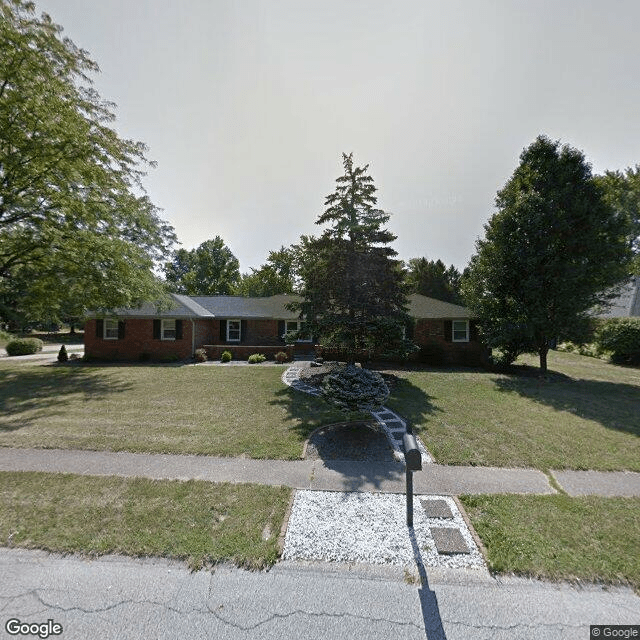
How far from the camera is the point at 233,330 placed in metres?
22.0

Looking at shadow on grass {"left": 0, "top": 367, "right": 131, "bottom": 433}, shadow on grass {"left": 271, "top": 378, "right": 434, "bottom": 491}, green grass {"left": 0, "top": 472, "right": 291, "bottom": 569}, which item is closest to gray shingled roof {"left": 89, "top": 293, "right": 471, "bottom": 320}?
shadow on grass {"left": 0, "top": 367, "right": 131, "bottom": 433}

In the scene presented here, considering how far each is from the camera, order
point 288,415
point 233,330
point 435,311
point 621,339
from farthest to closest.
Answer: point 233,330 → point 621,339 → point 435,311 → point 288,415

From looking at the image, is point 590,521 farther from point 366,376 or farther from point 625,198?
point 625,198

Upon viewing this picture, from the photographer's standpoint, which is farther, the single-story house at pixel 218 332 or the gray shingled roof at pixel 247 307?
the gray shingled roof at pixel 247 307

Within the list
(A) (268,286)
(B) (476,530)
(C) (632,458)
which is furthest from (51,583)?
(A) (268,286)

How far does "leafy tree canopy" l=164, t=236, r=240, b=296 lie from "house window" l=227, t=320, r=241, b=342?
24492 millimetres

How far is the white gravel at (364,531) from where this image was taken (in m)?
3.29

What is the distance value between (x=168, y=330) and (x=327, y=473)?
17475mm

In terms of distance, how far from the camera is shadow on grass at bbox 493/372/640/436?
8422 mm

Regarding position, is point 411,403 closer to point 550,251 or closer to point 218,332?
point 550,251

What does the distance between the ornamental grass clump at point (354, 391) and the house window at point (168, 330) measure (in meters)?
15.6

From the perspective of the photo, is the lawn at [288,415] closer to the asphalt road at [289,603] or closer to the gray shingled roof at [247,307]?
the asphalt road at [289,603]

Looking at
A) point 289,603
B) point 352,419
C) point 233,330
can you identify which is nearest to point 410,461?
point 289,603

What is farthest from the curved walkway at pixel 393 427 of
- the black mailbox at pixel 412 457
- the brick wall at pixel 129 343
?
the brick wall at pixel 129 343
